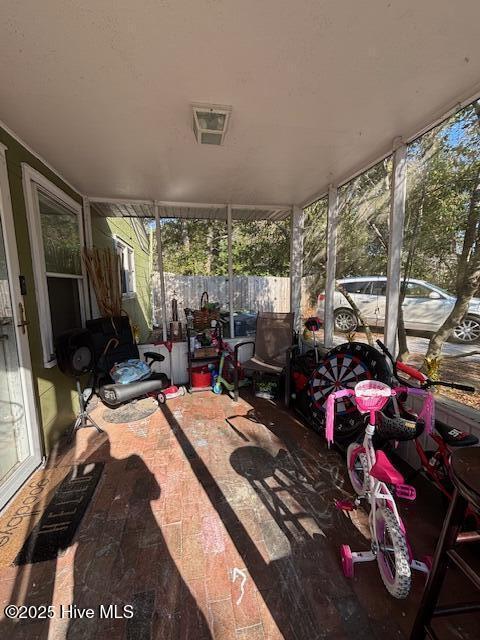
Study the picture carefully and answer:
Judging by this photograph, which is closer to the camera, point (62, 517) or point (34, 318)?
point (62, 517)

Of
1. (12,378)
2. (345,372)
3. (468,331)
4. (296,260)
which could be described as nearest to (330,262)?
(296,260)

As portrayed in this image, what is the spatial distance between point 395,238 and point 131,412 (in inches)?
124

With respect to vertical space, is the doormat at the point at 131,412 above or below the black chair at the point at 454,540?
below

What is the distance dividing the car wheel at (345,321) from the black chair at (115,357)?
226 cm

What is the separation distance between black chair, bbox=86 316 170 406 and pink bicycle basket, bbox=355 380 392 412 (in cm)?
228

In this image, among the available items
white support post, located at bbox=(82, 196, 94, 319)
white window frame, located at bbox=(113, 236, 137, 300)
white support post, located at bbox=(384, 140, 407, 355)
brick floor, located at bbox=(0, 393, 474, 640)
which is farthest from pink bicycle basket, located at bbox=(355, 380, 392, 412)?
white window frame, located at bbox=(113, 236, 137, 300)

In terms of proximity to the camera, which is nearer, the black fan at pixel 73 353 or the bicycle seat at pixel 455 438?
the bicycle seat at pixel 455 438

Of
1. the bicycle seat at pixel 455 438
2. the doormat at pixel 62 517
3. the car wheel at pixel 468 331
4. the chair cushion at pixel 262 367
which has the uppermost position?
the car wheel at pixel 468 331

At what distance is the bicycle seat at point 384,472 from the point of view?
1194mm

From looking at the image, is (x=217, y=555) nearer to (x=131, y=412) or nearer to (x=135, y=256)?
(x=131, y=412)

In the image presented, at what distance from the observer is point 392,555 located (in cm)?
129

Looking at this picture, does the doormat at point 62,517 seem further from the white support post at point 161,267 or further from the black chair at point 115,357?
the white support post at point 161,267

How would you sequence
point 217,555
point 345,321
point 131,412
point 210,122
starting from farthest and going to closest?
1. point 345,321
2. point 131,412
3. point 210,122
4. point 217,555

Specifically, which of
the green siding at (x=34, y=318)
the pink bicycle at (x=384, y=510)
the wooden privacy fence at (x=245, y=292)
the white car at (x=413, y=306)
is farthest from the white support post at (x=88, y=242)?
the pink bicycle at (x=384, y=510)
